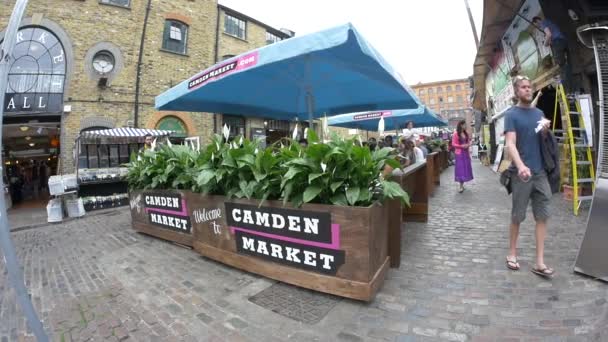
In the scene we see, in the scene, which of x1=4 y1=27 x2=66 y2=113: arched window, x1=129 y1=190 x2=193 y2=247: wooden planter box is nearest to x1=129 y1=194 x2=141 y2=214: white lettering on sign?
x1=129 y1=190 x2=193 y2=247: wooden planter box

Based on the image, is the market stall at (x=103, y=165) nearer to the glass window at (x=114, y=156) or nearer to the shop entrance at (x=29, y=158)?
A: the glass window at (x=114, y=156)

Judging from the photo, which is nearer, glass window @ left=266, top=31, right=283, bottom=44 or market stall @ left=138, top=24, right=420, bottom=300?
market stall @ left=138, top=24, right=420, bottom=300

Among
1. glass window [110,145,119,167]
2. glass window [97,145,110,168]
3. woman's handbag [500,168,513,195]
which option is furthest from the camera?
glass window [110,145,119,167]

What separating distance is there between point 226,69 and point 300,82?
153cm

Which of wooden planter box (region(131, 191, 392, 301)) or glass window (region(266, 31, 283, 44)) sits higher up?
glass window (region(266, 31, 283, 44))

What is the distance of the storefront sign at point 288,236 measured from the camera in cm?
256

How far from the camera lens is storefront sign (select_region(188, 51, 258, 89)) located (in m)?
3.59

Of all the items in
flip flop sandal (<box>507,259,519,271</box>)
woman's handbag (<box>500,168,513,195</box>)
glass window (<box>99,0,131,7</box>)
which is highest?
glass window (<box>99,0,131,7</box>)

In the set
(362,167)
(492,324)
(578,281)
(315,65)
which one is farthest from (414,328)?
(315,65)

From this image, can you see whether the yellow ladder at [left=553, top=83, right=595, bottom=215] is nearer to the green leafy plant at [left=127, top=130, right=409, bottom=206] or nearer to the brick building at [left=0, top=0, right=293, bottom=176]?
the green leafy plant at [left=127, top=130, right=409, bottom=206]

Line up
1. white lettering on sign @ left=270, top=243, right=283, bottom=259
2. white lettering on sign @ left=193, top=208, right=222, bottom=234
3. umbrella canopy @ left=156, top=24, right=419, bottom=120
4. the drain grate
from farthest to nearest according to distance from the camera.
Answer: white lettering on sign @ left=193, top=208, right=222, bottom=234, umbrella canopy @ left=156, top=24, right=419, bottom=120, white lettering on sign @ left=270, top=243, right=283, bottom=259, the drain grate

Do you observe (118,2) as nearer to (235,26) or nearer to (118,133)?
(235,26)

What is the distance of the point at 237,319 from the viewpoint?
2369 millimetres

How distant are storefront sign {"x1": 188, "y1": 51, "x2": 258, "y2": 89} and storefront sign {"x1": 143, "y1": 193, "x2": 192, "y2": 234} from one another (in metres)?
1.72
